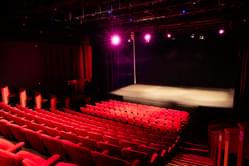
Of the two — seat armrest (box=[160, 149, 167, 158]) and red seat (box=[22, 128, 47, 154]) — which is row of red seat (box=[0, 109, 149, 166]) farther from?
seat armrest (box=[160, 149, 167, 158])

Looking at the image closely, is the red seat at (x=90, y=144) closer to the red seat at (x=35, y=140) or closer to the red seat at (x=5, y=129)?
the red seat at (x=35, y=140)

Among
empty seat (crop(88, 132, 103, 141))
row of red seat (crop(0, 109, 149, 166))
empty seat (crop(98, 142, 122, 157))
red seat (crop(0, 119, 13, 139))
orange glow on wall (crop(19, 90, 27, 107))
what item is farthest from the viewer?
orange glow on wall (crop(19, 90, 27, 107))

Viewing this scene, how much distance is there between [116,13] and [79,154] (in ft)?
11.7

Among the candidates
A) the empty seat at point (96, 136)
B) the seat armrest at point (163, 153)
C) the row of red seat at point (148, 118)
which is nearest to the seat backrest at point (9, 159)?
the empty seat at point (96, 136)

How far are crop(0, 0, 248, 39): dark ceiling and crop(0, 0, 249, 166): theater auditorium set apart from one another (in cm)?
2

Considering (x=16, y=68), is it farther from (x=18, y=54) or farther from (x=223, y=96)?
(x=223, y=96)

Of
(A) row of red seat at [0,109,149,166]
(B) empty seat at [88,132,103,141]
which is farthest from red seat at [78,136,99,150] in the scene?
(B) empty seat at [88,132,103,141]

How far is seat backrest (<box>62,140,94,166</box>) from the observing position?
1862mm

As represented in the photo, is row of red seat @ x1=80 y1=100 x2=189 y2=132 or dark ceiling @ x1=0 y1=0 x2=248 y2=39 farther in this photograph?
row of red seat @ x1=80 y1=100 x2=189 y2=132

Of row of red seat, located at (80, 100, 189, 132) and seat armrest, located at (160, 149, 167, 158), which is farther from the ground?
seat armrest, located at (160, 149, 167, 158)

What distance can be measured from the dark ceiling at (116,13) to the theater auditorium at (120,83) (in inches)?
0.9

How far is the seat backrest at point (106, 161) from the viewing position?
5.55 ft

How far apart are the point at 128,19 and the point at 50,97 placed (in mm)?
2724

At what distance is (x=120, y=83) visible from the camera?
9594 mm
